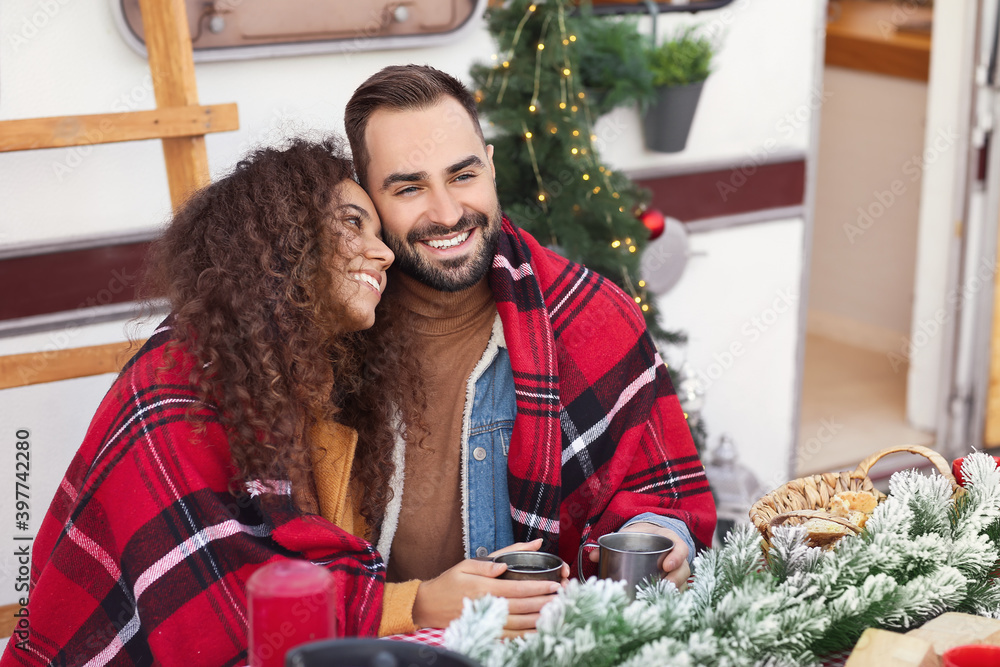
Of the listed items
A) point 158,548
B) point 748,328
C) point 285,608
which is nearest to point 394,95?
point 158,548

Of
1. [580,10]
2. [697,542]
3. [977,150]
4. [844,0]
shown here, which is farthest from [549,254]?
[844,0]

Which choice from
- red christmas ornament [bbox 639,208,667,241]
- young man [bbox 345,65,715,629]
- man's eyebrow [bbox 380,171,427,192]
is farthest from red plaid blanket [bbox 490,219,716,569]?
red christmas ornament [bbox 639,208,667,241]

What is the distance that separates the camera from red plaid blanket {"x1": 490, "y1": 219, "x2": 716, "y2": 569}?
190 cm

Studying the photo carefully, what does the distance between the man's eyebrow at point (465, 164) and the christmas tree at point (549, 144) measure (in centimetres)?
70

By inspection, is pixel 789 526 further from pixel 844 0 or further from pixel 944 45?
pixel 844 0

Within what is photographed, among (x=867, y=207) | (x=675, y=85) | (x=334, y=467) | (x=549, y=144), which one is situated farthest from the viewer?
(x=867, y=207)

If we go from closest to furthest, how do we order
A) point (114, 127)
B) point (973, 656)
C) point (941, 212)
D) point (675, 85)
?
point (973, 656) < point (114, 127) < point (675, 85) < point (941, 212)

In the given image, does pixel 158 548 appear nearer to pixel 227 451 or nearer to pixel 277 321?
pixel 227 451

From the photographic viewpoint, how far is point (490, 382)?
1.99m

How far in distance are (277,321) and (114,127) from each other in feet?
2.64

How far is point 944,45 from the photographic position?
3918 millimetres

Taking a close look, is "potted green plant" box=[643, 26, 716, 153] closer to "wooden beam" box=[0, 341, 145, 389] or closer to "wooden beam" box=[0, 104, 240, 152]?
"wooden beam" box=[0, 104, 240, 152]

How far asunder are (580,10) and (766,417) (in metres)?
1.71

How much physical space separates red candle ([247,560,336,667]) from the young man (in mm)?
875
